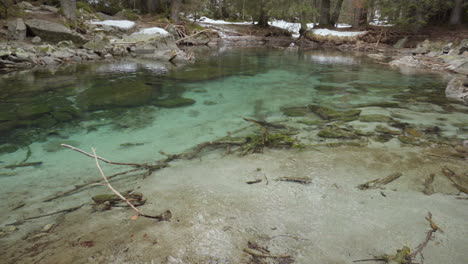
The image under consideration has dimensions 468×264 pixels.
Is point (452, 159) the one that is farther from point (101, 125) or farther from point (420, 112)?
point (101, 125)

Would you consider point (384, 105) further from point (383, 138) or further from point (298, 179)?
point (298, 179)

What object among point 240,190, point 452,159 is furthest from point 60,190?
point 452,159

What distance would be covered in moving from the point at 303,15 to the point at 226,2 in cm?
1245

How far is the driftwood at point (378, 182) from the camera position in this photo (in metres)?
3.23

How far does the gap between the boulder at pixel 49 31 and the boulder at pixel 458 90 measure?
17323 mm

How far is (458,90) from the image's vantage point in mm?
8016

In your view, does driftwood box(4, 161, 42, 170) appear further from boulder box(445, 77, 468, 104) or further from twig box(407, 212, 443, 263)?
boulder box(445, 77, 468, 104)

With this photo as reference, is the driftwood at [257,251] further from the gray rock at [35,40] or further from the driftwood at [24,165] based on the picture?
the gray rock at [35,40]

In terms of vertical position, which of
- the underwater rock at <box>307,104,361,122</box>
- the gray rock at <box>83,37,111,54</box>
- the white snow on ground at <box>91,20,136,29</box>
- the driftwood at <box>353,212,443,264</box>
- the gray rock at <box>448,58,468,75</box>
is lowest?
the driftwood at <box>353,212,443,264</box>

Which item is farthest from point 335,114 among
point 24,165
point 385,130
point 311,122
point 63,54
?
point 63,54

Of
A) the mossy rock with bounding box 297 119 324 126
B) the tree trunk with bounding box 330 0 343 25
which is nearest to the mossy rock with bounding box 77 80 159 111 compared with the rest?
the mossy rock with bounding box 297 119 324 126

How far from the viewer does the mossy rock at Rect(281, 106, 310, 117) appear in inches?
252

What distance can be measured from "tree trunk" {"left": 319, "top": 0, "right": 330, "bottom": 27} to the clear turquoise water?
17967 mm

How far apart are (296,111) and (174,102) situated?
10.7ft
